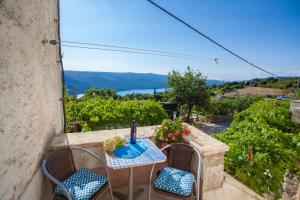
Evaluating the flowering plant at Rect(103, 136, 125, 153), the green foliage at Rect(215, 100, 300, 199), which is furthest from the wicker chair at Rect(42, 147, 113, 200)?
the green foliage at Rect(215, 100, 300, 199)

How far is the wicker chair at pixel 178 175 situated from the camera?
6.72 feet

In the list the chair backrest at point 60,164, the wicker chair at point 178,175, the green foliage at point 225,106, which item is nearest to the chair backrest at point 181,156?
the wicker chair at point 178,175

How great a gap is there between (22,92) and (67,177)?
42.5 inches

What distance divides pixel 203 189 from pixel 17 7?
292cm

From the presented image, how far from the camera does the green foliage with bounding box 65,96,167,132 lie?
683 cm

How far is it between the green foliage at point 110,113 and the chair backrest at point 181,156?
4.41 meters

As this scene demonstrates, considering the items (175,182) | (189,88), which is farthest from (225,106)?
(175,182)

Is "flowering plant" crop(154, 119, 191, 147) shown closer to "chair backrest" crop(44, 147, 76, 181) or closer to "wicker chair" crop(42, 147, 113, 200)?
"wicker chair" crop(42, 147, 113, 200)

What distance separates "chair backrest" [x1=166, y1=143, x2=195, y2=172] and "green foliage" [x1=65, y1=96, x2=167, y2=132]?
4415mm

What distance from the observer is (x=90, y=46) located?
21.7 feet

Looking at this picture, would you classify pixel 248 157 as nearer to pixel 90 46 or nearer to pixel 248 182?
pixel 248 182

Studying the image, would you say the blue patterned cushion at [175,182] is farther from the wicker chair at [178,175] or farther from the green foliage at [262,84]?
the green foliage at [262,84]

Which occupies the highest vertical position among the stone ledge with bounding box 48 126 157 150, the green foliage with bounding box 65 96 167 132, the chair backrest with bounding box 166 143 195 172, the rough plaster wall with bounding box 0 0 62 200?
the rough plaster wall with bounding box 0 0 62 200

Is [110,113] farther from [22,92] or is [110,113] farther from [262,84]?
[262,84]
